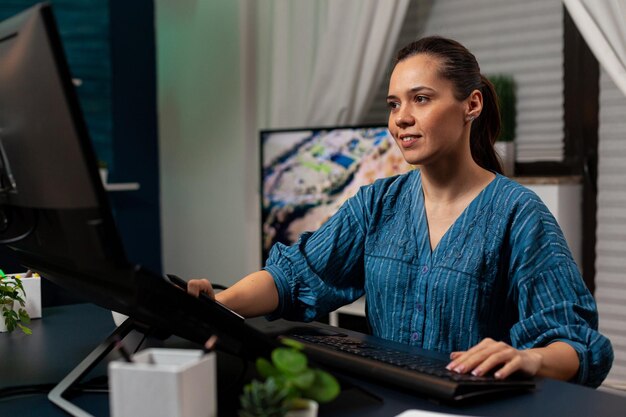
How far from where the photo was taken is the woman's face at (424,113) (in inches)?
59.1

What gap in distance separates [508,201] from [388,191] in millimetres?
288

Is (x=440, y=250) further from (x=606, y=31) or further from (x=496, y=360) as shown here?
(x=606, y=31)

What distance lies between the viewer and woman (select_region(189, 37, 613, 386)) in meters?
1.38

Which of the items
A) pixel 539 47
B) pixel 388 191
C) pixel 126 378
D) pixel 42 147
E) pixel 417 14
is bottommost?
pixel 126 378

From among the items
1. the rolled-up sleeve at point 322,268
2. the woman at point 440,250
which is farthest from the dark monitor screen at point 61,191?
the rolled-up sleeve at point 322,268

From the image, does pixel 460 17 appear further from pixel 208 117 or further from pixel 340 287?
pixel 340 287

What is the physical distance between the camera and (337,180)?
3.18 metres

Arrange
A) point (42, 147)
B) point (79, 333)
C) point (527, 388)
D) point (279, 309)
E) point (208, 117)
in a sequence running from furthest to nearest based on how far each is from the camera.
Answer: point (208, 117)
point (279, 309)
point (79, 333)
point (527, 388)
point (42, 147)

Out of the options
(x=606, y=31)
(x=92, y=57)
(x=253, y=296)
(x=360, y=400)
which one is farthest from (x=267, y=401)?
(x=92, y=57)

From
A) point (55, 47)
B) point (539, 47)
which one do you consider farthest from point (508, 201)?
point (539, 47)

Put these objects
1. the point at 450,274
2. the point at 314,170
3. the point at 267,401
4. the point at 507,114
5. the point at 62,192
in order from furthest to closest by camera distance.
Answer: the point at 314,170 < the point at 507,114 < the point at 450,274 < the point at 62,192 < the point at 267,401

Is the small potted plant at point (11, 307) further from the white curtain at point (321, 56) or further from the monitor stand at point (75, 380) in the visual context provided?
the white curtain at point (321, 56)

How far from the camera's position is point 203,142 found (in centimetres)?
415

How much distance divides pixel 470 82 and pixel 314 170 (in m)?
1.72
